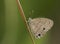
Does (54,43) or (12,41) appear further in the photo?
(54,43)

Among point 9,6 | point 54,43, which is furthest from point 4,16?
point 54,43

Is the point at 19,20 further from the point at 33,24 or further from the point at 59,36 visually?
the point at 59,36

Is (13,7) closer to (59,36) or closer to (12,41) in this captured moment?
(12,41)

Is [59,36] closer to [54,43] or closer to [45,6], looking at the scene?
[54,43]

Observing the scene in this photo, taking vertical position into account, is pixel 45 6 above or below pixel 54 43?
above

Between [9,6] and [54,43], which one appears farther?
[54,43]

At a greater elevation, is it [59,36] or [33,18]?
[33,18]

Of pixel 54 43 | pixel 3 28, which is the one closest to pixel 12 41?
pixel 3 28
